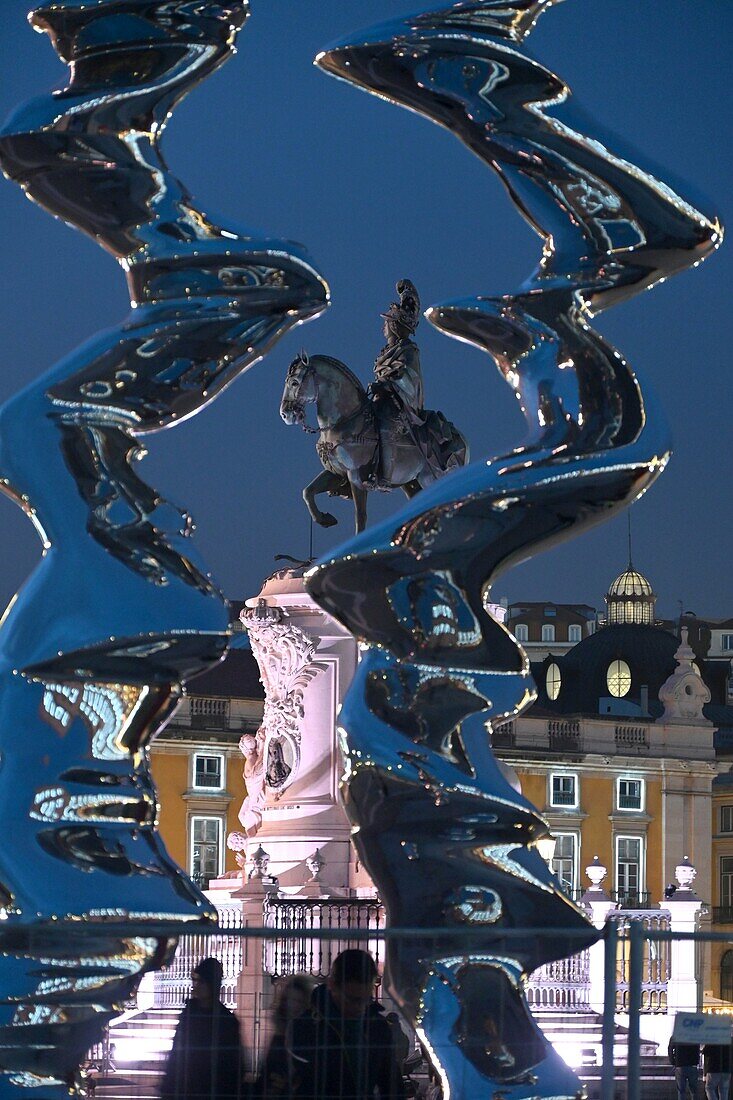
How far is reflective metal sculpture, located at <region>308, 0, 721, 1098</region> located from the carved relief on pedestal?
37.2 feet

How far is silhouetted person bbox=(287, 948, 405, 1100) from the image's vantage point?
19.1ft

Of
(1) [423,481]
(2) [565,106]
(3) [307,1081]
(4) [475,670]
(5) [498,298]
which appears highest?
(1) [423,481]

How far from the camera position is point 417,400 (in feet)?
60.0

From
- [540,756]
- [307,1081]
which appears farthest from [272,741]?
[540,756]

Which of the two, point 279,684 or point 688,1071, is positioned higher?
point 279,684

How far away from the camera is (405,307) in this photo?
57.9 ft

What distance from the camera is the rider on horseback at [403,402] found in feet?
58.4

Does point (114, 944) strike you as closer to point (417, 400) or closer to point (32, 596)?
point (32, 596)

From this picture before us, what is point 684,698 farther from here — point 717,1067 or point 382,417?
point 717,1067

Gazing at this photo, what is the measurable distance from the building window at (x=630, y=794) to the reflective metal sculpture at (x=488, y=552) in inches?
2171

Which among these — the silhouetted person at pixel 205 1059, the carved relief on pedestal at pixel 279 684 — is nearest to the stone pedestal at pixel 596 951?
the carved relief on pedestal at pixel 279 684

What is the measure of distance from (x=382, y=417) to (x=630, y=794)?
43648mm

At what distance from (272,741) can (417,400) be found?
2975mm

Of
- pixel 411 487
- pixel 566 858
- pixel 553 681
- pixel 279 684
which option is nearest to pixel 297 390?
pixel 411 487
